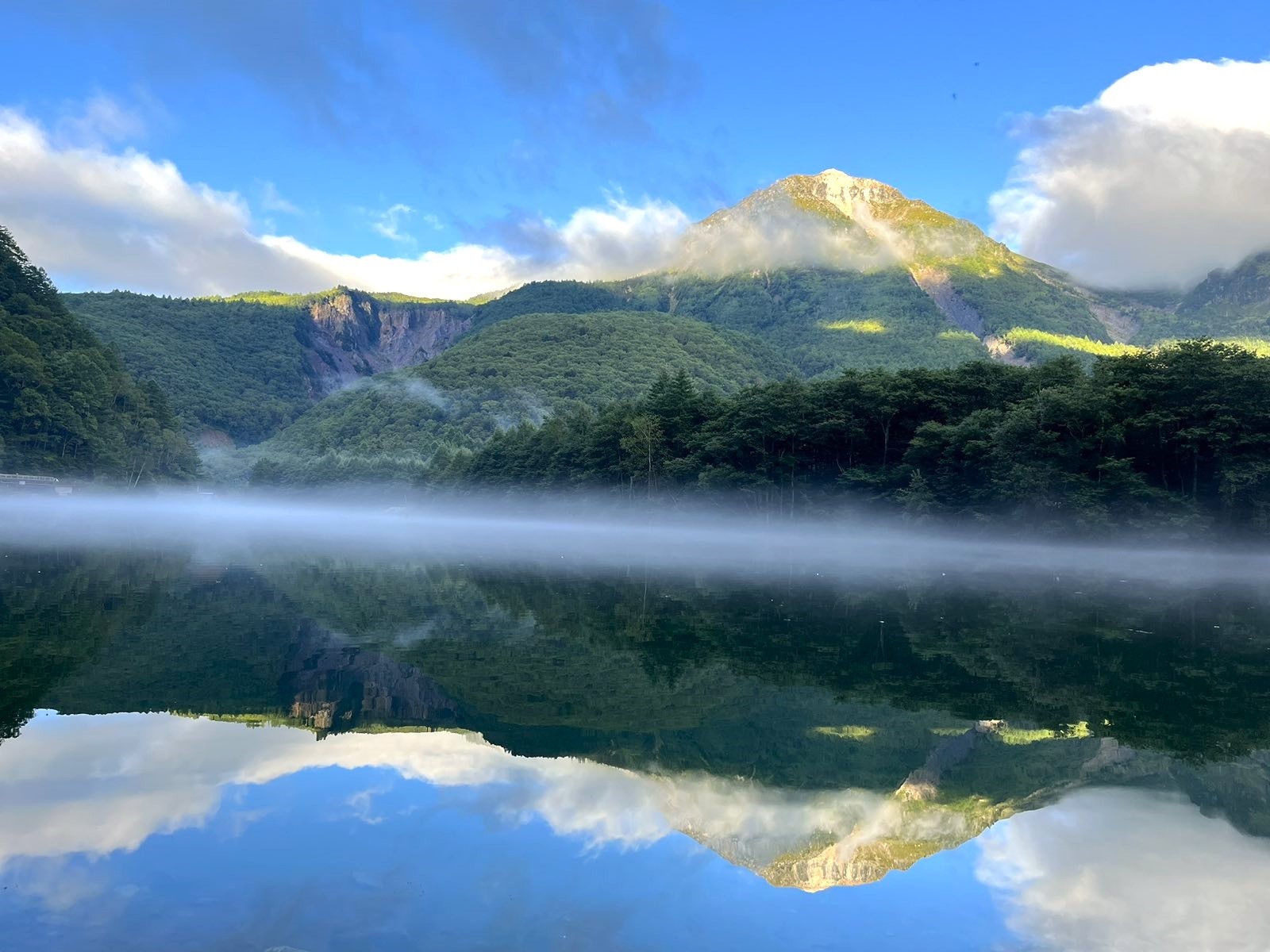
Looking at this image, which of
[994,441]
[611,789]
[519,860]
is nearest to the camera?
[519,860]

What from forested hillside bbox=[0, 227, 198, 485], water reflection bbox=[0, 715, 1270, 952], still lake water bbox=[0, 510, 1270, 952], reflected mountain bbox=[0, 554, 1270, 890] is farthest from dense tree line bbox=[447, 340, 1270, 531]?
forested hillside bbox=[0, 227, 198, 485]

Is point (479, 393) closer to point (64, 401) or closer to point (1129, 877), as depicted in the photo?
point (64, 401)

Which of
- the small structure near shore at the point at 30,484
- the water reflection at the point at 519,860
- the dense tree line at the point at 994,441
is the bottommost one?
the small structure near shore at the point at 30,484

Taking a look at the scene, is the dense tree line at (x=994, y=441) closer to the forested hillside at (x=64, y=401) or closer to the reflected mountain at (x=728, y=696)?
the reflected mountain at (x=728, y=696)

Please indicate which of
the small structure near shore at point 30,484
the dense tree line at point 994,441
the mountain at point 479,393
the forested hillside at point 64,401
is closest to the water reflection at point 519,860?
the dense tree line at point 994,441

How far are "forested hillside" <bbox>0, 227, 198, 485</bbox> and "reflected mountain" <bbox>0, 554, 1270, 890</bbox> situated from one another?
80004 mm

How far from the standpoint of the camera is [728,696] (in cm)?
1012

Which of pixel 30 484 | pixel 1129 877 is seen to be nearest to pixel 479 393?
pixel 30 484

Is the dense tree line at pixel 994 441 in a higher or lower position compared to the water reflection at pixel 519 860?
higher

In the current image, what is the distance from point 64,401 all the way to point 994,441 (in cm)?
8629

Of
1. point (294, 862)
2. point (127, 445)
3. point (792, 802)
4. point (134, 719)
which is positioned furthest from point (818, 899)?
point (127, 445)

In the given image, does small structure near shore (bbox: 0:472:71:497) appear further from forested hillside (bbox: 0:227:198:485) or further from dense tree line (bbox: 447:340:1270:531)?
dense tree line (bbox: 447:340:1270:531)

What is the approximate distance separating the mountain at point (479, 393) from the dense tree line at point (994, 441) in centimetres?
8243

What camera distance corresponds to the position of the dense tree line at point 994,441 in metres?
42.8
